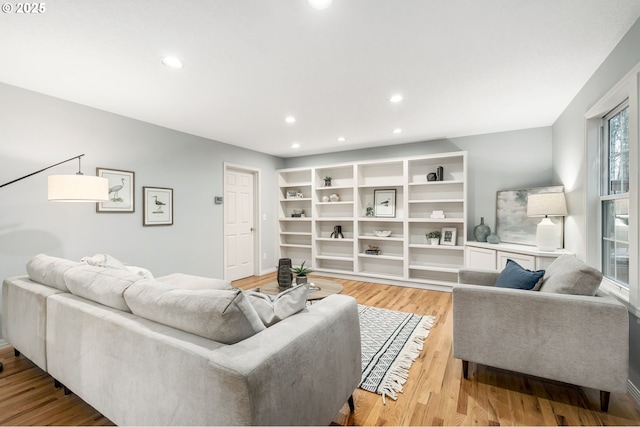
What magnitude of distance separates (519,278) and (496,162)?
2.67 meters

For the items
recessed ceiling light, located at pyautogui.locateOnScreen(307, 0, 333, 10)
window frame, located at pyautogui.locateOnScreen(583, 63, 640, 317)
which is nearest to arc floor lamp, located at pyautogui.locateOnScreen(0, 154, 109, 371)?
recessed ceiling light, located at pyautogui.locateOnScreen(307, 0, 333, 10)

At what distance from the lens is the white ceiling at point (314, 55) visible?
1.70 metres

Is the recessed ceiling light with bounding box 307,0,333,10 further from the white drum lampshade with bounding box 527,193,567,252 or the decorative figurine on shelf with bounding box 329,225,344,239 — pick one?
the decorative figurine on shelf with bounding box 329,225,344,239

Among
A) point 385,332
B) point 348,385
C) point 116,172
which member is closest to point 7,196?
point 116,172

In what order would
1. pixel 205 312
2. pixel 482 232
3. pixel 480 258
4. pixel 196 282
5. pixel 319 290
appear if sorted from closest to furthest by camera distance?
pixel 205 312 < pixel 196 282 < pixel 319 290 < pixel 480 258 < pixel 482 232

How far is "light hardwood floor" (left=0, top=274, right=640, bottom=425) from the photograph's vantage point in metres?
1.68

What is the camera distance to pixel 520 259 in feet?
10.5

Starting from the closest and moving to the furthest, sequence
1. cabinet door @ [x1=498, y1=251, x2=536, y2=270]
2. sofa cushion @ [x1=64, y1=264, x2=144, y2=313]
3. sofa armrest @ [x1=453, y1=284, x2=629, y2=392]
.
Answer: sofa cushion @ [x1=64, y1=264, x2=144, y2=313] < sofa armrest @ [x1=453, y1=284, x2=629, y2=392] < cabinet door @ [x1=498, y1=251, x2=536, y2=270]

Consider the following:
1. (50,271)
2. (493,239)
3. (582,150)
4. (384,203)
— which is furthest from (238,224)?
(582,150)

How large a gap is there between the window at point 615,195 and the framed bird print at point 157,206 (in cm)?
476

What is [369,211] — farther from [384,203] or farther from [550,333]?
[550,333]

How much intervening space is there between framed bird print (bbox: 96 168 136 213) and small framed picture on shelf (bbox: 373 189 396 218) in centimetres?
370

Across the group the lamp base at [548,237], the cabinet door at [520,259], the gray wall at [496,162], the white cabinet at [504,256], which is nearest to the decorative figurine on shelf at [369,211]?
the gray wall at [496,162]

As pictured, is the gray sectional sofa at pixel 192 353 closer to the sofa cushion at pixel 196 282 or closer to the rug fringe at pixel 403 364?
the sofa cushion at pixel 196 282
